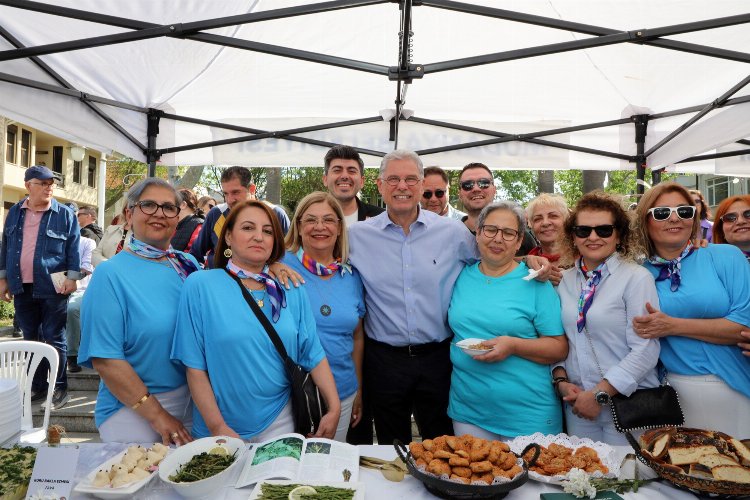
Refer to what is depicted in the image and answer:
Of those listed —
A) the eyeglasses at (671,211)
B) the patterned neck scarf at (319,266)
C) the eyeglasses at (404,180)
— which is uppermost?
the eyeglasses at (404,180)

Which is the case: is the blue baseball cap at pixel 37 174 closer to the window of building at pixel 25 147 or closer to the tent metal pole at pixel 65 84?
the tent metal pole at pixel 65 84

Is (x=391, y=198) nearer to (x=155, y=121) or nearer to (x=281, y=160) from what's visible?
(x=281, y=160)

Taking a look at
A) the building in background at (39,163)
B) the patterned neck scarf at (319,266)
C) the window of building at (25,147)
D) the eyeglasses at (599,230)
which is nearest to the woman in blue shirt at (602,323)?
the eyeglasses at (599,230)

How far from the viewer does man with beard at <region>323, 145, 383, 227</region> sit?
377cm

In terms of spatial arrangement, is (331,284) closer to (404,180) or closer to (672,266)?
(404,180)

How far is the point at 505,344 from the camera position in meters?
2.38

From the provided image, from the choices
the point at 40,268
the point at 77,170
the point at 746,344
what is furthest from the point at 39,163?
the point at 746,344

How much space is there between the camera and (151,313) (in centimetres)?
222

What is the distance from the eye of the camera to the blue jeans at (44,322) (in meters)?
5.00

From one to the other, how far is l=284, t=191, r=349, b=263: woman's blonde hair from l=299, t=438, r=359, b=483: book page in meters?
1.22

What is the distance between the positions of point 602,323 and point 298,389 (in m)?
1.51

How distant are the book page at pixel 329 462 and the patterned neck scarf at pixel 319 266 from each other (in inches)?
41.2

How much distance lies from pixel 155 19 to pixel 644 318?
137 inches

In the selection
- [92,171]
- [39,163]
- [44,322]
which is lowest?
[44,322]
